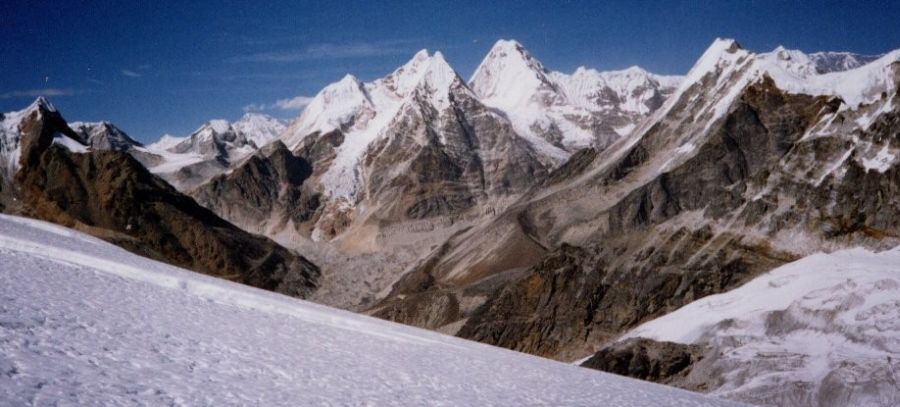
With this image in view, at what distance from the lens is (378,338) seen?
20.0 metres

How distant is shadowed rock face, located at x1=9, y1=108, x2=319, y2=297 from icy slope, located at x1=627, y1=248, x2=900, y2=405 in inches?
3281

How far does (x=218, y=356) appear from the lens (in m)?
13.9

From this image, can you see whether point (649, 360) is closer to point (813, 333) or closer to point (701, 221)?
point (813, 333)

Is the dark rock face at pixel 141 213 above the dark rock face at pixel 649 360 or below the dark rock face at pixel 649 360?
above

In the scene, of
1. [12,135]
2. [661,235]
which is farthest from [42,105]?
[661,235]

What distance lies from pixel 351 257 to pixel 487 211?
40487mm

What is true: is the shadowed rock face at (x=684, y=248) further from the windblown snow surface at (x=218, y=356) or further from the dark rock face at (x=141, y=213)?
the dark rock face at (x=141, y=213)

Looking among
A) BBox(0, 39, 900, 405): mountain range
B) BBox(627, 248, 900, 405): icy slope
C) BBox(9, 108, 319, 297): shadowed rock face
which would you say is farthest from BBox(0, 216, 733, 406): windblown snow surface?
BBox(9, 108, 319, 297): shadowed rock face

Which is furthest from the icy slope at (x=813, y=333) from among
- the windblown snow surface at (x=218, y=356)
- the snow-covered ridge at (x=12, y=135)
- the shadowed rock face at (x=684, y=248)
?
the snow-covered ridge at (x=12, y=135)

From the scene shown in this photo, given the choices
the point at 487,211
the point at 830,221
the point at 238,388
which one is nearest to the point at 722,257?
the point at 830,221

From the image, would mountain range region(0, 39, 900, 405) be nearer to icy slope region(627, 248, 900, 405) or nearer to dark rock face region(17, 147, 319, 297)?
icy slope region(627, 248, 900, 405)

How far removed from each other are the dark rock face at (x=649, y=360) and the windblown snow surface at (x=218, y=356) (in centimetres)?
3347

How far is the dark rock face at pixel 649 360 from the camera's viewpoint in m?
52.8

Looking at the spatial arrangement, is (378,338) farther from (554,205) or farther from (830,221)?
(554,205)
